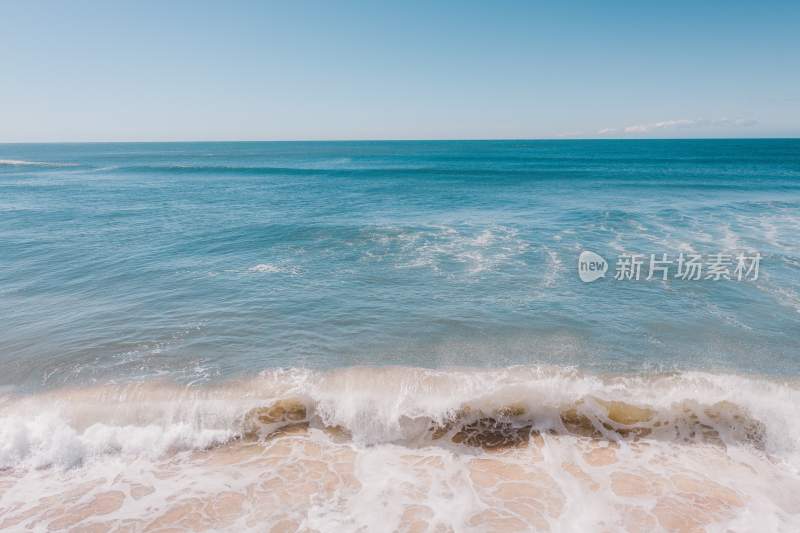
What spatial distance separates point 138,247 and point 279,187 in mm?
30181

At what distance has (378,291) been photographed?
1919cm

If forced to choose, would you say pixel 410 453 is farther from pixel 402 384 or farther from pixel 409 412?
pixel 402 384

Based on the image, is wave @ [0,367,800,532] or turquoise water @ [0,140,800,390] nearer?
wave @ [0,367,800,532]

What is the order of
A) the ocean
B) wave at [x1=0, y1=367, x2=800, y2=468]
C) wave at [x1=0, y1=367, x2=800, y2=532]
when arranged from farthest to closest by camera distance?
wave at [x1=0, y1=367, x2=800, y2=468] < the ocean < wave at [x1=0, y1=367, x2=800, y2=532]

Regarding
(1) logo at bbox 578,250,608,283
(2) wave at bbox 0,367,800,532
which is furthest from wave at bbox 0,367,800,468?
(1) logo at bbox 578,250,608,283

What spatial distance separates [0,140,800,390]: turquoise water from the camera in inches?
557

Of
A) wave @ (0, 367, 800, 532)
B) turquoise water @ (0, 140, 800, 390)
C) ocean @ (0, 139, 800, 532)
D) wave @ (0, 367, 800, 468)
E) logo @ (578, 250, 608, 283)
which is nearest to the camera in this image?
wave @ (0, 367, 800, 532)

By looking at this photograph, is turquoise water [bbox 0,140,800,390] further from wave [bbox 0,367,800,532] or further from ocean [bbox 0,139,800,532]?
wave [bbox 0,367,800,532]

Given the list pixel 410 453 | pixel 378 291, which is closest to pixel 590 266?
pixel 378 291

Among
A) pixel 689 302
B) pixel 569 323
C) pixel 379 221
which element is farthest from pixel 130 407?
pixel 379 221

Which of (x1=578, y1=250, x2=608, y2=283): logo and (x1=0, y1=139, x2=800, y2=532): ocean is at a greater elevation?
(x1=578, y1=250, x2=608, y2=283): logo

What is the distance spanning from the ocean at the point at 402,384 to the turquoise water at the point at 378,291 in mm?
138

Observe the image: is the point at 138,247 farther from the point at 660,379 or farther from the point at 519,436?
the point at 660,379

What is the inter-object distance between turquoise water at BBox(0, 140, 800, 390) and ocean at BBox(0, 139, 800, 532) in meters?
0.14
